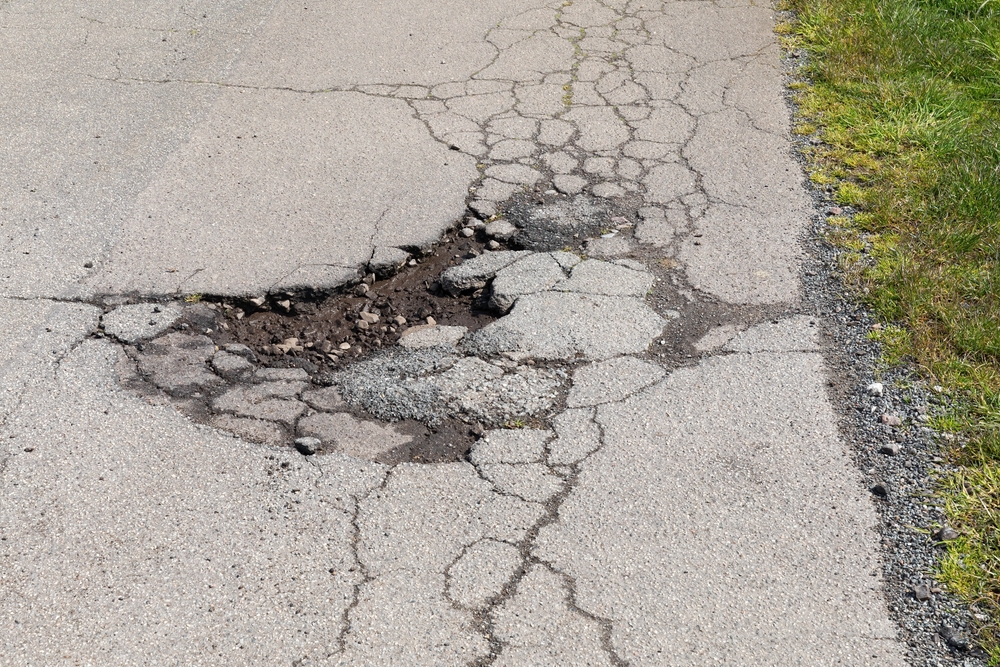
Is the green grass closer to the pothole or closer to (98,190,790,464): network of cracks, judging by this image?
(98,190,790,464): network of cracks

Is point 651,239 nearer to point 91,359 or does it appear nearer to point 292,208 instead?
point 292,208

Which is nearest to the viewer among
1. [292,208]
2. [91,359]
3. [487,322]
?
[91,359]

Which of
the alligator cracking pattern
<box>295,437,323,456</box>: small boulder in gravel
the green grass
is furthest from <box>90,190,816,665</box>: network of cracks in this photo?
the green grass

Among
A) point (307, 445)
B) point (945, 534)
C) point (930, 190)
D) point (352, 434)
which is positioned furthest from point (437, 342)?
point (930, 190)

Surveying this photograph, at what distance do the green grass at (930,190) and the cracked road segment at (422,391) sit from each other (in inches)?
11.1

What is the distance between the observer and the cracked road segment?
255cm

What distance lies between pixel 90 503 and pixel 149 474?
19 cm

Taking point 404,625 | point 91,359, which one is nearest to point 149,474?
point 91,359

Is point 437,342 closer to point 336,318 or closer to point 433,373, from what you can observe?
point 433,373

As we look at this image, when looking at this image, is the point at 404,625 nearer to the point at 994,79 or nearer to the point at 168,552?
the point at 168,552

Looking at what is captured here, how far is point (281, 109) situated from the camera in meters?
5.54

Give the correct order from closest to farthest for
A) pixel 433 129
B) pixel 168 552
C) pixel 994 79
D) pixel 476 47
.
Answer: pixel 168 552
pixel 433 129
pixel 994 79
pixel 476 47

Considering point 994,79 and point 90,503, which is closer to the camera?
point 90,503

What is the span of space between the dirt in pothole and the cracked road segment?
7 centimetres
